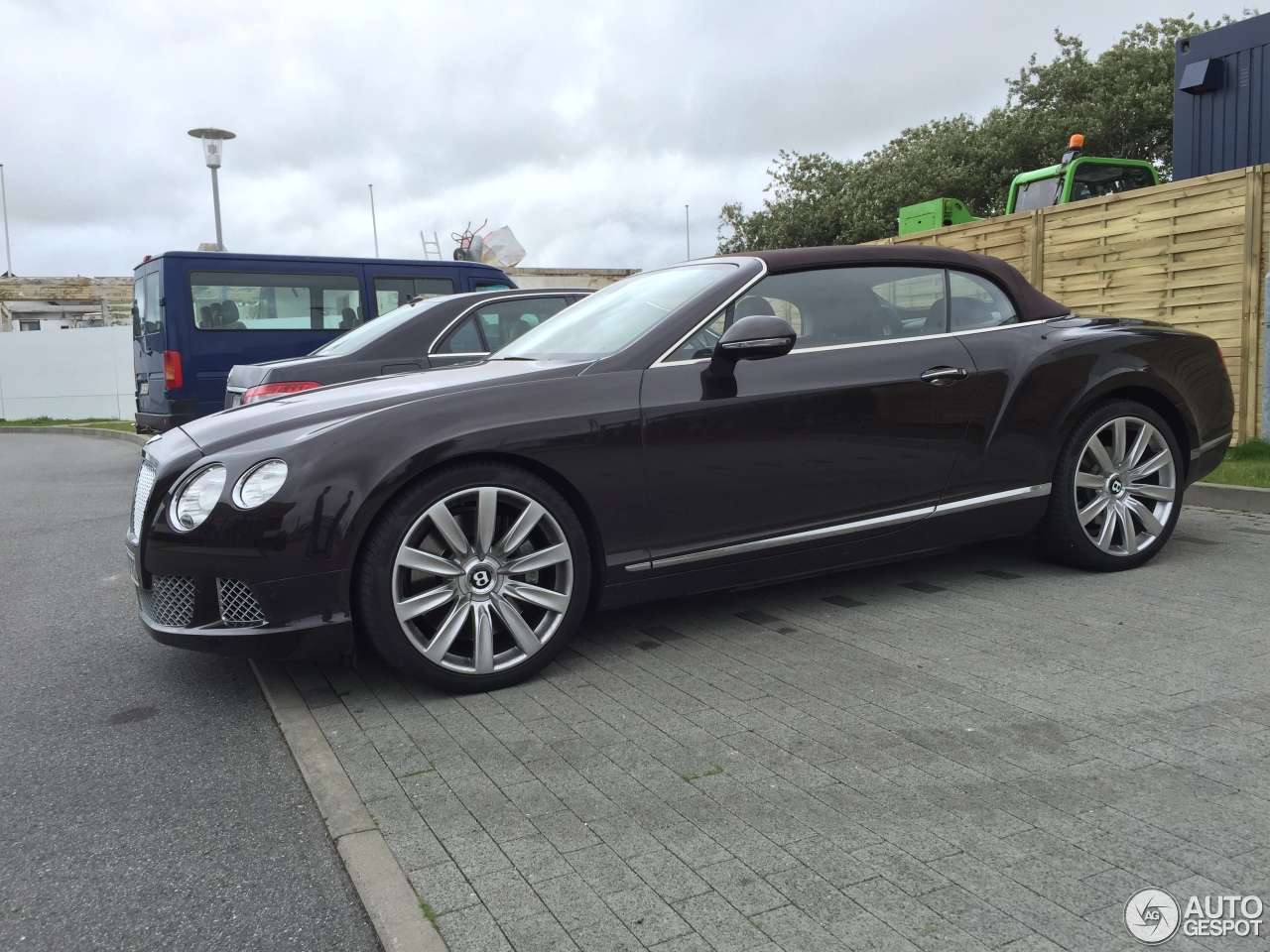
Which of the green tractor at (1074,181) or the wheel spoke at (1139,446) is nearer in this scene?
the wheel spoke at (1139,446)

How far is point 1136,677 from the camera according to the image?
3504 millimetres

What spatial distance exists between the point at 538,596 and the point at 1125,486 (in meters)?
2.91

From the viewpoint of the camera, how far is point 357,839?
2600 mm

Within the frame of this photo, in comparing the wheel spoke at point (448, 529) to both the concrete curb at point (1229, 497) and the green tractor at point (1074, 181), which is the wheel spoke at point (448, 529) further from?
the green tractor at point (1074, 181)

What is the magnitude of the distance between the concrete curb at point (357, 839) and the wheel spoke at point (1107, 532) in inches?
137

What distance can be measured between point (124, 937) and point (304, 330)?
11.3 m

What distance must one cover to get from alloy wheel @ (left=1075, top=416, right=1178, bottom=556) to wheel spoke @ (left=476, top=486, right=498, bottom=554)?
274cm

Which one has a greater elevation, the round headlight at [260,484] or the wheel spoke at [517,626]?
the round headlight at [260,484]

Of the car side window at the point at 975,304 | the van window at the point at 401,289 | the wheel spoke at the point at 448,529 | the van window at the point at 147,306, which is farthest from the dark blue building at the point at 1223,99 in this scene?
the wheel spoke at the point at 448,529

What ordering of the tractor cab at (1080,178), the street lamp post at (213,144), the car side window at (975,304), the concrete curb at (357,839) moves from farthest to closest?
1. the street lamp post at (213,144)
2. the tractor cab at (1080,178)
3. the car side window at (975,304)
4. the concrete curb at (357,839)

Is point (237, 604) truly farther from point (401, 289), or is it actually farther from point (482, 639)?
point (401, 289)

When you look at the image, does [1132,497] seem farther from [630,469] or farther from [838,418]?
[630,469]

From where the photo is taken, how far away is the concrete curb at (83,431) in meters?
17.8

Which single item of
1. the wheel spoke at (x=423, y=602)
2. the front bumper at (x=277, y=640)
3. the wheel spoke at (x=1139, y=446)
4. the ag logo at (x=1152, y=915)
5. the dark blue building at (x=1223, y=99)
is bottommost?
the ag logo at (x=1152, y=915)
